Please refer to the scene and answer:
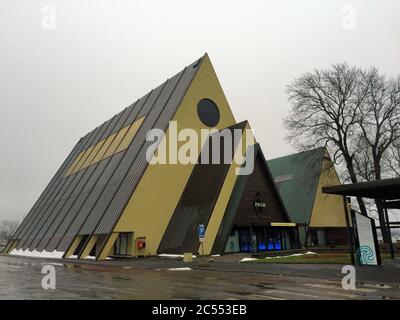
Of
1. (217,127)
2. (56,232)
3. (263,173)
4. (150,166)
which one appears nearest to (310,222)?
(263,173)

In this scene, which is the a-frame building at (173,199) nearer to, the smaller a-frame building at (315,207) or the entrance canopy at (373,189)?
the smaller a-frame building at (315,207)

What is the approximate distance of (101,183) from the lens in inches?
1679

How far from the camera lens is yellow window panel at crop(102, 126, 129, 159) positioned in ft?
157

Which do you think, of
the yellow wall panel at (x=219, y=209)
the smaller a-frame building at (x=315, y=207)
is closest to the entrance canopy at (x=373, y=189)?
the yellow wall panel at (x=219, y=209)

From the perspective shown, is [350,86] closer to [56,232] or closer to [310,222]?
[310,222]

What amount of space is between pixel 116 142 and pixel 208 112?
1406 cm

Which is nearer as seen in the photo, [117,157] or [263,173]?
[263,173]

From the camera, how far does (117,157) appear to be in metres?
44.2

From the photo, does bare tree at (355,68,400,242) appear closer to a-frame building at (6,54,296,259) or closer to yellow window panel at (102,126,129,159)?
a-frame building at (6,54,296,259)

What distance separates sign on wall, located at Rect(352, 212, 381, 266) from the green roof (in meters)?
22.9

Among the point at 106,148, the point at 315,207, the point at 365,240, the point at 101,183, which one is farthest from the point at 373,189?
the point at 106,148

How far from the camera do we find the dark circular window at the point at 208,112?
4197 cm
